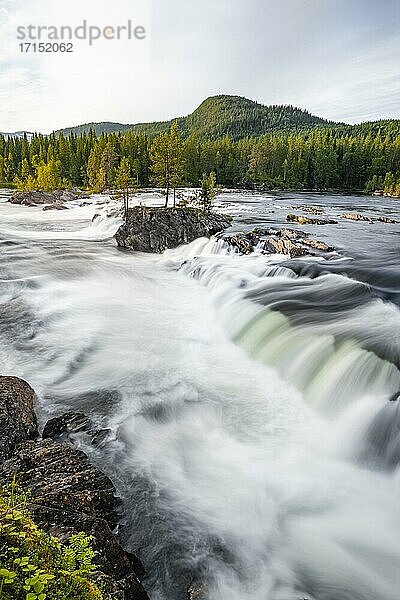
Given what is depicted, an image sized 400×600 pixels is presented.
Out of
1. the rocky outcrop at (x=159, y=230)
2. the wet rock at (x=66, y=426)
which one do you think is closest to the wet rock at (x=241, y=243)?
the rocky outcrop at (x=159, y=230)

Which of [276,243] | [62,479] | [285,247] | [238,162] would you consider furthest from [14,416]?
[238,162]

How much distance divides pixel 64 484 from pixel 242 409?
4710 mm

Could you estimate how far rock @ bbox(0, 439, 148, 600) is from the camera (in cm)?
460

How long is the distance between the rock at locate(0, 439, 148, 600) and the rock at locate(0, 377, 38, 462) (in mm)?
262

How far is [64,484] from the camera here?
581 centimetres

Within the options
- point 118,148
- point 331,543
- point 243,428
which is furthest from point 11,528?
point 118,148

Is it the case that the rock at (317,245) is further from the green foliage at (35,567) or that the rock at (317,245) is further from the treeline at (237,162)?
the treeline at (237,162)

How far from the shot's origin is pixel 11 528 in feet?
10.9

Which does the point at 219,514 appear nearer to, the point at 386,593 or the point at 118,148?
the point at 386,593

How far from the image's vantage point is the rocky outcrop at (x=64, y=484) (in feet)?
15.2

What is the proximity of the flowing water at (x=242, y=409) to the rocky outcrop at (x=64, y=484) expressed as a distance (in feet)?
1.97

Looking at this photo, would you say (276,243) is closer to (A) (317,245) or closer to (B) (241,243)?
(B) (241,243)

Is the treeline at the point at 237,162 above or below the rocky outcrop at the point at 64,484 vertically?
above

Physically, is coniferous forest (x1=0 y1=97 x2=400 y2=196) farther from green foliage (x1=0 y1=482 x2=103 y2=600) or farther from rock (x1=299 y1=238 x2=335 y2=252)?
green foliage (x1=0 y1=482 x2=103 y2=600)
